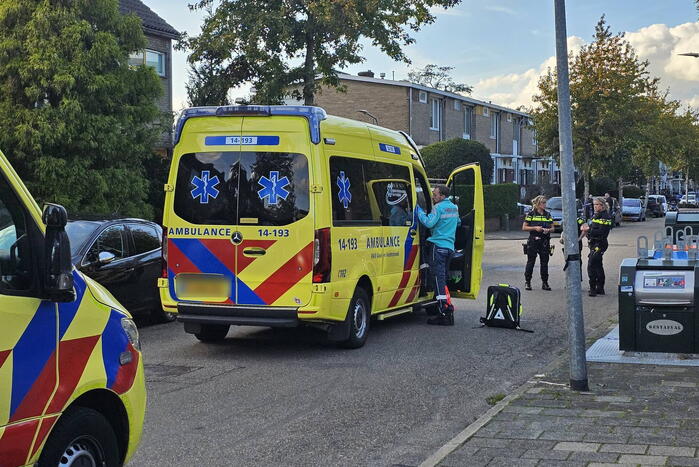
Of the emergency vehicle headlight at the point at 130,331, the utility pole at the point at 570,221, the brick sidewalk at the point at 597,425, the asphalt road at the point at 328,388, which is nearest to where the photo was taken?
the emergency vehicle headlight at the point at 130,331

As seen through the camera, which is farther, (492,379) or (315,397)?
(492,379)

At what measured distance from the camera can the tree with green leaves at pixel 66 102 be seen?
18.0 metres

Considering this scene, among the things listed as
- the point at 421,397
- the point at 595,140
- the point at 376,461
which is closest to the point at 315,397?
the point at 421,397

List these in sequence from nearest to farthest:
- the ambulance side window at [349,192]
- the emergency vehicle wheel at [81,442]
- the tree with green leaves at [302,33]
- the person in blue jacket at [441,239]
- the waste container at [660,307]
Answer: the emergency vehicle wheel at [81,442], the waste container at [660,307], the ambulance side window at [349,192], the person in blue jacket at [441,239], the tree with green leaves at [302,33]

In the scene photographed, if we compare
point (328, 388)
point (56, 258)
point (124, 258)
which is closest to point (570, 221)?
point (328, 388)

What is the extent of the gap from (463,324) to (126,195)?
10.2 m

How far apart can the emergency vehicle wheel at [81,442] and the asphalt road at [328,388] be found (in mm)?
1355

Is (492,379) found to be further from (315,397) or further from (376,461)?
(376,461)

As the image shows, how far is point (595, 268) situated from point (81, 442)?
1264cm

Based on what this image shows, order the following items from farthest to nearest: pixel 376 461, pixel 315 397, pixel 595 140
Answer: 1. pixel 595 140
2. pixel 315 397
3. pixel 376 461

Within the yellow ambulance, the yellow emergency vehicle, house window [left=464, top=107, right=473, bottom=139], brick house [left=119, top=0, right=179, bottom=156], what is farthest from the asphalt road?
house window [left=464, top=107, right=473, bottom=139]

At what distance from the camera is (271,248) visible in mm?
9062

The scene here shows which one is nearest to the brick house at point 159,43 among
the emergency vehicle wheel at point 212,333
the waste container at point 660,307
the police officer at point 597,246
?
the police officer at point 597,246

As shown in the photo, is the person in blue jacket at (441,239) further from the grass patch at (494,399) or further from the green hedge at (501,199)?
the green hedge at (501,199)
